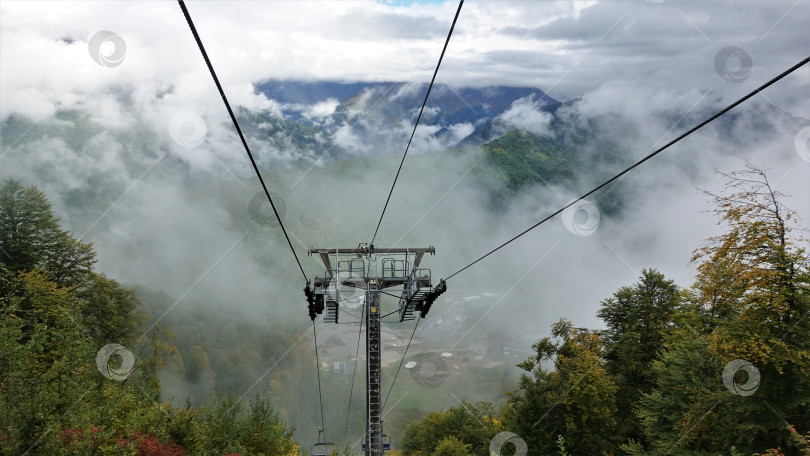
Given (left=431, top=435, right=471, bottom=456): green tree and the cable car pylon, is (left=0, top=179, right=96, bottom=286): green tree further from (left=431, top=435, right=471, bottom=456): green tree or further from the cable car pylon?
(left=431, top=435, right=471, bottom=456): green tree

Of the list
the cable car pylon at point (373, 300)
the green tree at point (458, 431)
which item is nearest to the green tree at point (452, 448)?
the green tree at point (458, 431)

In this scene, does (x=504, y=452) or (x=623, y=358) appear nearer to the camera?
(x=504, y=452)

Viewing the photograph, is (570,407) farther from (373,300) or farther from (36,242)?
(36,242)

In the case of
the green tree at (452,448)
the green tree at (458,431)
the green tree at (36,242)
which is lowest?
the green tree at (452,448)

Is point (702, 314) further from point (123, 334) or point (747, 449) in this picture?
point (123, 334)

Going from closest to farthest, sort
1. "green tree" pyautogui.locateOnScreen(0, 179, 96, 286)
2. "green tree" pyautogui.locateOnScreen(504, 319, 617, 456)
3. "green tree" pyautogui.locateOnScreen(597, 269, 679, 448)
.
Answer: "green tree" pyautogui.locateOnScreen(504, 319, 617, 456) < "green tree" pyautogui.locateOnScreen(597, 269, 679, 448) < "green tree" pyautogui.locateOnScreen(0, 179, 96, 286)

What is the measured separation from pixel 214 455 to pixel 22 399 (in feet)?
32.0

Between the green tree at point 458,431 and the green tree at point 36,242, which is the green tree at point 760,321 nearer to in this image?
the green tree at point 458,431

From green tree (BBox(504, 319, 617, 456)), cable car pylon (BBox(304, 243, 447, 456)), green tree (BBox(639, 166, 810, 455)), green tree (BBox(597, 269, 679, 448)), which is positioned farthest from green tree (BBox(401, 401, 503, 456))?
cable car pylon (BBox(304, 243, 447, 456))

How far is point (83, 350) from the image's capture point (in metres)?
18.8

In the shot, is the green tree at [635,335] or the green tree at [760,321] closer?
the green tree at [760,321]

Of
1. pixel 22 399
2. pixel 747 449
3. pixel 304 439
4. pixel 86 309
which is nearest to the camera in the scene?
pixel 22 399

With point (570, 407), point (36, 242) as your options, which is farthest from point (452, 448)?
point (36, 242)

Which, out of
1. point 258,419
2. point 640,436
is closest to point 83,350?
point 258,419
